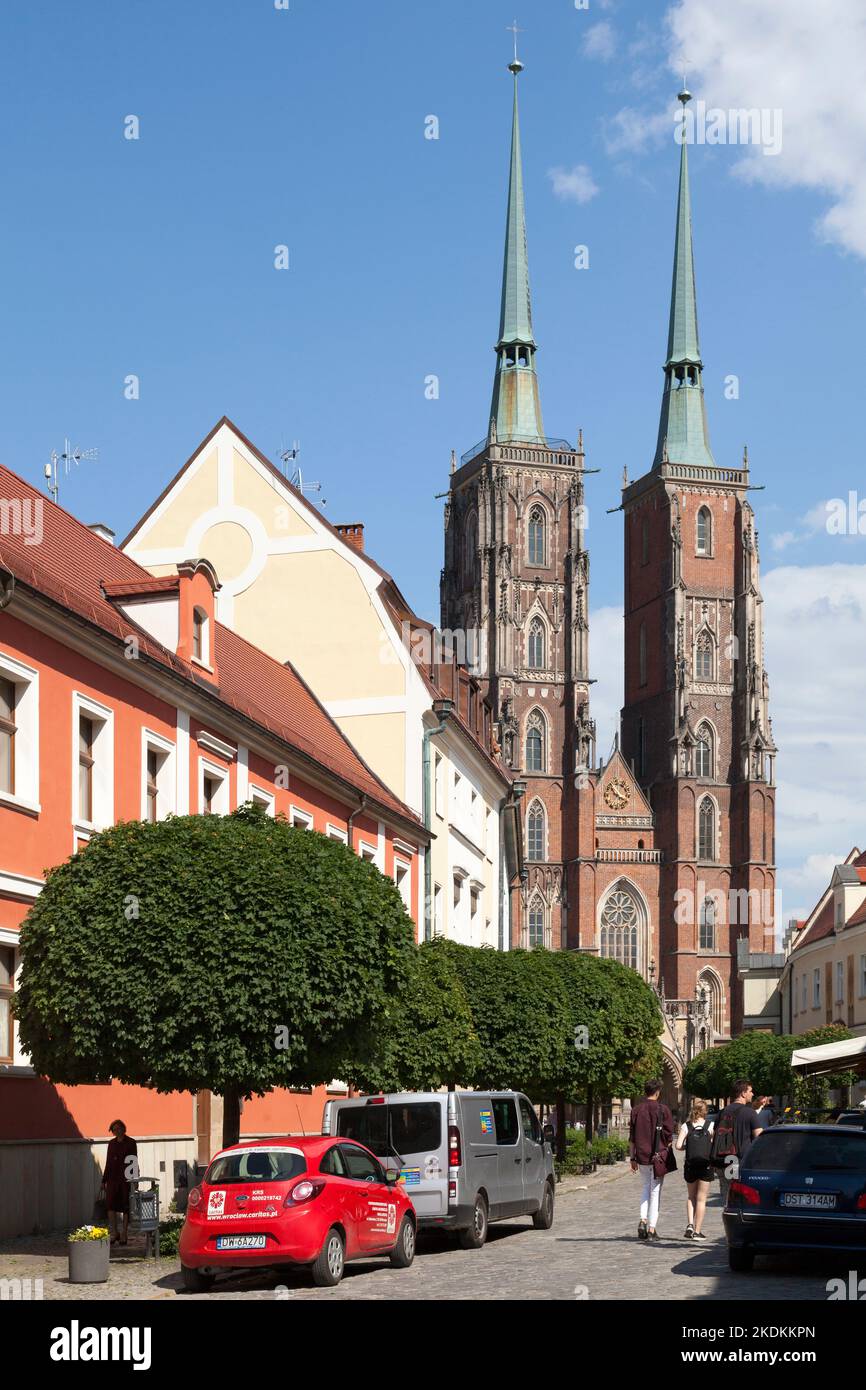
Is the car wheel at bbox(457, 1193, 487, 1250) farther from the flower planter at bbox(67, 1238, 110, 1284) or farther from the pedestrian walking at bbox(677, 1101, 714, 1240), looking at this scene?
the flower planter at bbox(67, 1238, 110, 1284)

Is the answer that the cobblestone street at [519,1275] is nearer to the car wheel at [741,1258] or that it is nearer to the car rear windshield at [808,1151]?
the car wheel at [741,1258]

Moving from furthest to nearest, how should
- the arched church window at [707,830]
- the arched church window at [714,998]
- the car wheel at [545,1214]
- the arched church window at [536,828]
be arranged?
the arched church window at [707,830] < the arched church window at [536,828] < the arched church window at [714,998] < the car wheel at [545,1214]

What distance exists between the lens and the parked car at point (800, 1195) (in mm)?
16078

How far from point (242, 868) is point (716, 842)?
9561 centimetres

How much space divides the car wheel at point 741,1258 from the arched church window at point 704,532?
10367cm

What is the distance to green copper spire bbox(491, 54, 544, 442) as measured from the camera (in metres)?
122

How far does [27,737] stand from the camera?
21016 millimetres

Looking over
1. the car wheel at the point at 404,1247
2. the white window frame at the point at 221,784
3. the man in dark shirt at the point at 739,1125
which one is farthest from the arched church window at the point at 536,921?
the car wheel at the point at 404,1247

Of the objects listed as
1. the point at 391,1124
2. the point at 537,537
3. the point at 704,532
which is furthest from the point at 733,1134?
the point at 704,532

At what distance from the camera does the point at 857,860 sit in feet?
263

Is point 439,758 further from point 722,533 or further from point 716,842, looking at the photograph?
point 722,533

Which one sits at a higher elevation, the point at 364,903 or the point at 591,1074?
the point at 364,903

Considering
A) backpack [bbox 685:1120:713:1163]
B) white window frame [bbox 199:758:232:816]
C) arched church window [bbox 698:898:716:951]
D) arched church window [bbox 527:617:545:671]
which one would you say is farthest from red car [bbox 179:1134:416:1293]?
arched church window [bbox 527:617:545:671]
